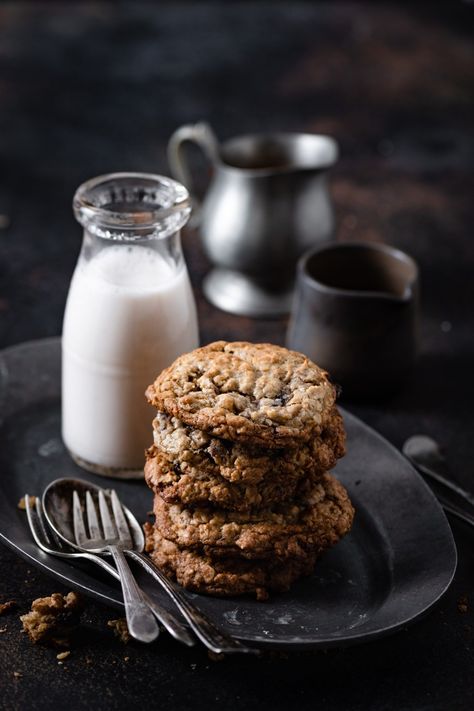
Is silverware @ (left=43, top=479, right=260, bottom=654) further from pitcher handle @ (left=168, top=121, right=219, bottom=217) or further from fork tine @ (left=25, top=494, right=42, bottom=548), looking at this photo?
pitcher handle @ (left=168, top=121, right=219, bottom=217)

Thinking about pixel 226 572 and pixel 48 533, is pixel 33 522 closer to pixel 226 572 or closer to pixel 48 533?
pixel 48 533

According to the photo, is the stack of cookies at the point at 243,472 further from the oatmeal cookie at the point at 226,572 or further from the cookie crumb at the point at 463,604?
the cookie crumb at the point at 463,604

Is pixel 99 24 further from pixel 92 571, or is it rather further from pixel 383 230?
pixel 92 571

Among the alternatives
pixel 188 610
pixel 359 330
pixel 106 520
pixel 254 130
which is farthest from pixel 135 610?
pixel 254 130

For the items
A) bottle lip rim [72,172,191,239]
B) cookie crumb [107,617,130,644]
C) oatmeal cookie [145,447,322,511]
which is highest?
bottle lip rim [72,172,191,239]

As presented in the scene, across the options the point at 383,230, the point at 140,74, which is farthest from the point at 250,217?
Result: the point at 140,74

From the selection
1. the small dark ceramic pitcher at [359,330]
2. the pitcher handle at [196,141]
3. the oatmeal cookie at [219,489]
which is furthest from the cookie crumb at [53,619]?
the pitcher handle at [196,141]

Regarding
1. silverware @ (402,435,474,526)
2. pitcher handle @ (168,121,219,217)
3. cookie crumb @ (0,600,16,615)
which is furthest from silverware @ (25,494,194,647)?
pitcher handle @ (168,121,219,217)
